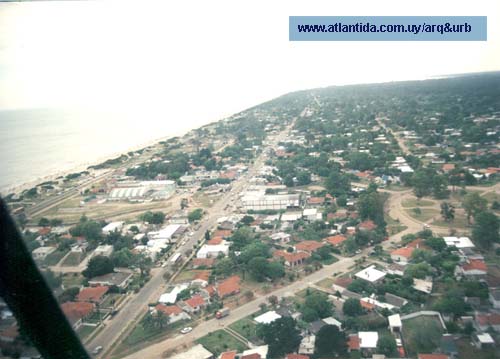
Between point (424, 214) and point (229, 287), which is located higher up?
point (424, 214)

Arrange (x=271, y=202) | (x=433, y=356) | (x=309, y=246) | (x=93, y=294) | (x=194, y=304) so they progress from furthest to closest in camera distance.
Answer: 1. (x=271, y=202)
2. (x=309, y=246)
3. (x=93, y=294)
4. (x=194, y=304)
5. (x=433, y=356)

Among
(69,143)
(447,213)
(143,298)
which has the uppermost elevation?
(69,143)

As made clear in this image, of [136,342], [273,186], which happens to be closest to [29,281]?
[136,342]

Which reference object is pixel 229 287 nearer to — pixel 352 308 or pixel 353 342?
pixel 352 308

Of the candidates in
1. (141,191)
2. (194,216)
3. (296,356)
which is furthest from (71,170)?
(296,356)

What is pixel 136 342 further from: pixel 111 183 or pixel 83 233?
pixel 111 183

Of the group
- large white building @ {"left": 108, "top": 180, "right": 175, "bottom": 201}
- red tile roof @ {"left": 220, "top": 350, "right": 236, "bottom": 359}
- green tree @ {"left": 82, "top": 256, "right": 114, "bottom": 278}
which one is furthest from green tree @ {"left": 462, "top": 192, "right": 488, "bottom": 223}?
large white building @ {"left": 108, "top": 180, "right": 175, "bottom": 201}

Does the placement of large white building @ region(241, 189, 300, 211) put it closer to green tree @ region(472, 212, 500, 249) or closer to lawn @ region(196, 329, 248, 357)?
green tree @ region(472, 212, 500, 249)

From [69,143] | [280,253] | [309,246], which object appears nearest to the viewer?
[280,253]
